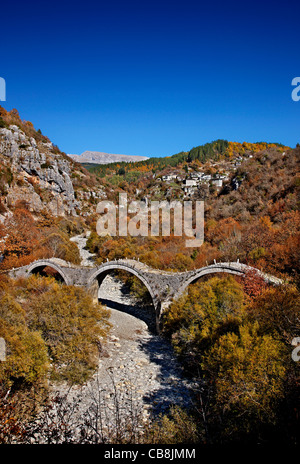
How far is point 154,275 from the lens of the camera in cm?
2164

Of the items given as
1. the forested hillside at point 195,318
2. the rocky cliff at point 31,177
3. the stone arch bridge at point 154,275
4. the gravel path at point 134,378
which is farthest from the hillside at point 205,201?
the gravel path at point 134,378

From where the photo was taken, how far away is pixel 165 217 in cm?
5350

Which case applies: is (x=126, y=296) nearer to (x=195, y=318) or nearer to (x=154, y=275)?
(x=154, y=275)

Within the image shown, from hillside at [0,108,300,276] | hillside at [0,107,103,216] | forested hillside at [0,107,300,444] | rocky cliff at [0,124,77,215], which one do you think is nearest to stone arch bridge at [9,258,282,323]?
forested hillside at [0,107,300,444]

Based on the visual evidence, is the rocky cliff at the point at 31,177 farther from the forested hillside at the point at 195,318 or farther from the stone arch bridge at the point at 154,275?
the stone arch bridge at the point at 154,275

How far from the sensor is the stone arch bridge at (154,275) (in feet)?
60.2

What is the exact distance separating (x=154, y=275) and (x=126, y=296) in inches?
450

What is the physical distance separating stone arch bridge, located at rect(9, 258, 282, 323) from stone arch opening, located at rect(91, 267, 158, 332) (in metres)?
0.16

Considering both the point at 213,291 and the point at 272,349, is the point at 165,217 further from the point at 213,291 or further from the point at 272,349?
the point at 272,349

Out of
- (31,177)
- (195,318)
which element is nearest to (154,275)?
(195,318)

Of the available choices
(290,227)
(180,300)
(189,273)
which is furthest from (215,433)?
(290,227)

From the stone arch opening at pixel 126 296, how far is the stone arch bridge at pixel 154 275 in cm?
16

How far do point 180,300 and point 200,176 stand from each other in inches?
3146

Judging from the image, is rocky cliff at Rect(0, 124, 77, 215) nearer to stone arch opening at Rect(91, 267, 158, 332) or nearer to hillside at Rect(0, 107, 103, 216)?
hillside at Rect(0, 107, 103, 216)
